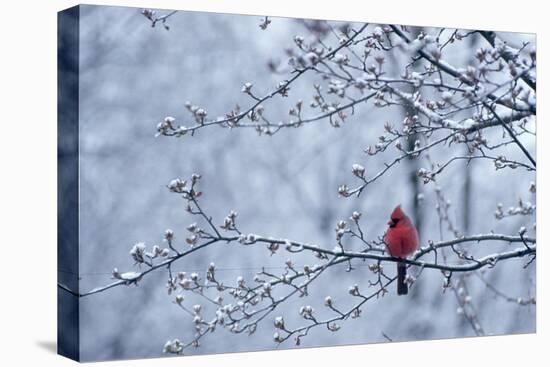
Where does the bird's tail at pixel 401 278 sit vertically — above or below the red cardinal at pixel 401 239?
below

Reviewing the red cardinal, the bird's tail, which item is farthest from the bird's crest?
the bird's tail

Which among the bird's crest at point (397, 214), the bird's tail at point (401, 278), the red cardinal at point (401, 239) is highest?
the bird's crest at point (397, 214)

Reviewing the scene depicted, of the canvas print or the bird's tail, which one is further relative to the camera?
the bird's tail

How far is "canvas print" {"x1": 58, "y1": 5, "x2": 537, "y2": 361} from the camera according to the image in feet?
22.9

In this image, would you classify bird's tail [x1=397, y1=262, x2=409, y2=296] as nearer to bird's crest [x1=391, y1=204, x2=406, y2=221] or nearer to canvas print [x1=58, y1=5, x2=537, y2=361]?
canvas print [x1=58, y1=5, x2=537, y2=361]

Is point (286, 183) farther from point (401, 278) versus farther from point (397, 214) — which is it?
point (401, 278)

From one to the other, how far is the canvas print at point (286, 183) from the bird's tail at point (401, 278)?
17 millimetres

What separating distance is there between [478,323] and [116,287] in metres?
2.88

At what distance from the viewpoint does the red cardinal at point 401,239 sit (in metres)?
7.87

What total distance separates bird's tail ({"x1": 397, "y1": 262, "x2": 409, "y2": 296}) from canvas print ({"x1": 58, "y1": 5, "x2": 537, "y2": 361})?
17mm

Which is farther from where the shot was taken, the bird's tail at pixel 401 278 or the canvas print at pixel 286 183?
the bird's tail at pixel 401 278

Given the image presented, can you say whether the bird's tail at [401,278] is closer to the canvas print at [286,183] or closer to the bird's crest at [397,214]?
the canvas print at [286,183]

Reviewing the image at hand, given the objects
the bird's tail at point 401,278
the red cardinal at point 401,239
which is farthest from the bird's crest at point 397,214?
the bird's tail at point 401,278

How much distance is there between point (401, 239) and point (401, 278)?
0.29 metres
